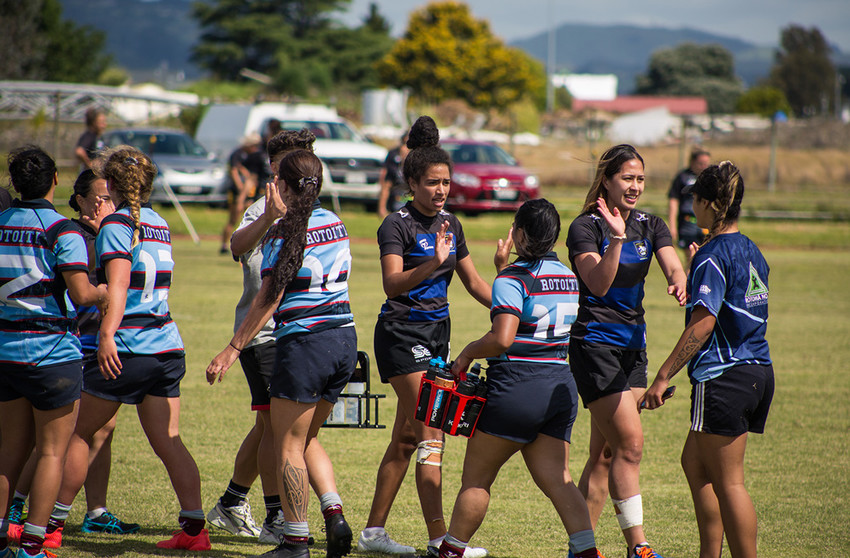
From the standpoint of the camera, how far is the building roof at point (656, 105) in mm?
99650

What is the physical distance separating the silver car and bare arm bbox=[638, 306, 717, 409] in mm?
17861

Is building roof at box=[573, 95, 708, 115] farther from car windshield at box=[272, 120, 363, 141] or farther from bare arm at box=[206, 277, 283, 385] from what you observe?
bare arm at box=[206, 277, 283, 385]

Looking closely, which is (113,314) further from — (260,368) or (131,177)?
(260,368)

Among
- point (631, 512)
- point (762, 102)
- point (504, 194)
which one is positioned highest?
point (762, 102)

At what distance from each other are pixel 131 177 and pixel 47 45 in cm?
5260

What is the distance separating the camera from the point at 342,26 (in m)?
78.2

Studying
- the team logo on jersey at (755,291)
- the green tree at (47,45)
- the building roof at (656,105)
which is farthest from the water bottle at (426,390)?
the building roof at (656,105)

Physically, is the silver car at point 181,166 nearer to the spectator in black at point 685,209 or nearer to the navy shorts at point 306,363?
the spectator in black at point 685,209

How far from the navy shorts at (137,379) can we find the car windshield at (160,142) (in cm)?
1703

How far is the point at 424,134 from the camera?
16.4 ft

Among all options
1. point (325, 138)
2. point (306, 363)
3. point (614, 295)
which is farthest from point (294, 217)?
point (325, 138)

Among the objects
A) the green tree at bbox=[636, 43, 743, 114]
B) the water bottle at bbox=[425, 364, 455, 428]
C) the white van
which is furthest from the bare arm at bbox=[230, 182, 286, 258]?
the green tree at bbox=[636, 43, 743, 114]

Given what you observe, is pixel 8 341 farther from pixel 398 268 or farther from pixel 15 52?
pixel 15 52

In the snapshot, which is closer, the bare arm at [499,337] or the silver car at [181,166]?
the bare arm at [499,337]
